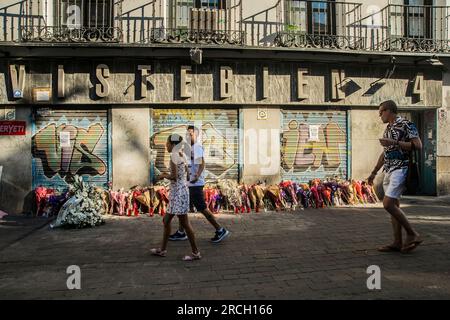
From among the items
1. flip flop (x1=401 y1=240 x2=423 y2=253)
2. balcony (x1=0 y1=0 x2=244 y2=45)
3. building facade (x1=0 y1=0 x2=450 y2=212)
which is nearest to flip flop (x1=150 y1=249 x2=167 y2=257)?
flip flop (x1=401 y1=240 x2=423 y2=253)

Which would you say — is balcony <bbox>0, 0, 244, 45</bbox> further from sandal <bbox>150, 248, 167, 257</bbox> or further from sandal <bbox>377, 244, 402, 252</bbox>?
sandal <bbox>377, 244, 402, 252</bbox>

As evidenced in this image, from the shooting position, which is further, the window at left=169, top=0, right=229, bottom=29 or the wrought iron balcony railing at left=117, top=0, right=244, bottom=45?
the window at left=169, top=0, right=229, bottom=29

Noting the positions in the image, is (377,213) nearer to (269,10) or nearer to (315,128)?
(315,128)

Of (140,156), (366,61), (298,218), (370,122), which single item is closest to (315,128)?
(370,122)

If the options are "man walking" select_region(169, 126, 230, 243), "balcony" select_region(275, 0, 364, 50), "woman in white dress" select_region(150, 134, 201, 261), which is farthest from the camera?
"balcony" select_region(275, 0, 364, 50)

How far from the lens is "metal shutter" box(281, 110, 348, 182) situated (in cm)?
1020

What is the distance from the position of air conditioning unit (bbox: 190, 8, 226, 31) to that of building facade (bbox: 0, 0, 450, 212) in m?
0.03

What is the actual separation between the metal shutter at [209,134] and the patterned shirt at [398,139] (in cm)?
516

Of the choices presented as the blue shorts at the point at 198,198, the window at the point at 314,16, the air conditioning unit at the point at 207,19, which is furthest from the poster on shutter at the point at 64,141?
the window at the point at 314,16

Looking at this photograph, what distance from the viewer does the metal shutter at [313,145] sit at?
33.5 ft

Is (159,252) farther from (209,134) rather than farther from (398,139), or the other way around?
(209,134)

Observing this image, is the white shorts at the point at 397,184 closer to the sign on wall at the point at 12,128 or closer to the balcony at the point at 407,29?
the balcony at the point at 407,29

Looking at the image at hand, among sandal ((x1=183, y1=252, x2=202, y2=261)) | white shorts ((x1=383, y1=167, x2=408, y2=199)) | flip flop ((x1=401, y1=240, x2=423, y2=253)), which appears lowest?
sandal ((x1=183, y1=252, x2=202, y2=261))

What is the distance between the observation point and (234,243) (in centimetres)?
593
